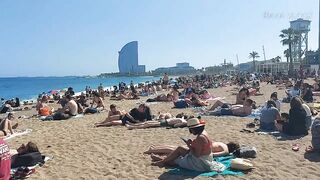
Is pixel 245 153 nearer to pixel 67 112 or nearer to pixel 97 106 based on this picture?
pixel 67 112

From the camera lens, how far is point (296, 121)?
9.34 m

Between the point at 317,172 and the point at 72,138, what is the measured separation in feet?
19.9

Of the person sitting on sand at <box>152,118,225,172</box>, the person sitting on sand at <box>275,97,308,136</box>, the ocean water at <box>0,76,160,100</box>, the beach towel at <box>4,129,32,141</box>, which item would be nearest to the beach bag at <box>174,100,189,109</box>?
the beach towel at <box>4,129,32,141</box>

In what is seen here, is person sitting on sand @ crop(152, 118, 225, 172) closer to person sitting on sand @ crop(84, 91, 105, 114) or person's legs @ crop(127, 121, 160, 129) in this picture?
person's legs @ crop(127, 121, 160, 129)

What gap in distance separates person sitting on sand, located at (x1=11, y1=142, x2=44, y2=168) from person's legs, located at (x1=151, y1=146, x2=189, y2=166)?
6.87 feet

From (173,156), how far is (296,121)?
12.5 ft

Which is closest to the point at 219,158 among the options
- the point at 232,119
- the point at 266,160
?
the point at 266,160

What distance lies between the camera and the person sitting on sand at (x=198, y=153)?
20.9 ft

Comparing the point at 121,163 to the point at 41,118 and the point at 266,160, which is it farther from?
the point at 41,118

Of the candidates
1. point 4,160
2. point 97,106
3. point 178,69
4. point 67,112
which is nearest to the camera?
point 4,160

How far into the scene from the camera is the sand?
6.59 m

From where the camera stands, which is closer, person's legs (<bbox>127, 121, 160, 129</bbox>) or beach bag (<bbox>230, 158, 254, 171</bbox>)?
beach bag (<bbox>230, 158, 254, 171</bbox>)

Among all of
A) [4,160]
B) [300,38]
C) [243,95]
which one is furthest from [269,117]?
[300,38]

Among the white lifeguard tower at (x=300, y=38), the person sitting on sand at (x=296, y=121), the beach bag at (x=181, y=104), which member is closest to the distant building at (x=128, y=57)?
the white lifeguard tower at (x=300, y=38)
